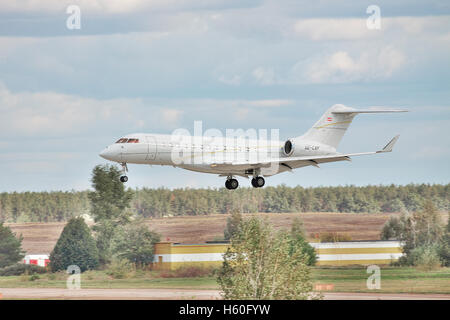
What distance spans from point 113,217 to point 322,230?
712 inches

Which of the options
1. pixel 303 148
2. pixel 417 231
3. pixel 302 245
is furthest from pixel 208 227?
pixel 417 231

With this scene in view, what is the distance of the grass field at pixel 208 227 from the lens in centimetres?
8375

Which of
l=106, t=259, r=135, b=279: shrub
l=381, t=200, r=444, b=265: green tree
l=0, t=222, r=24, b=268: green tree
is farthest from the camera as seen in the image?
l=381, t=200, r=444, b=265: green tree

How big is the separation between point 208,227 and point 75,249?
11.5 meters

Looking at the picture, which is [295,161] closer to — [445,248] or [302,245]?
[302,245]

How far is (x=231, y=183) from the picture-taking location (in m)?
69.9

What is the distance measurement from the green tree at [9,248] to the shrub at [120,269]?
8.50 m

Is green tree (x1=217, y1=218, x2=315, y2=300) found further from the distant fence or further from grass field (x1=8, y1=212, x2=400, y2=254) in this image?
grass field (x1=8, y1=212, x2=400, y2=254)

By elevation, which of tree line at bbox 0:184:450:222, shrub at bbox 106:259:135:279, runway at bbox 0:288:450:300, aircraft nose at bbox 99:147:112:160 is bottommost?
runway at bbox 0:288:450:300

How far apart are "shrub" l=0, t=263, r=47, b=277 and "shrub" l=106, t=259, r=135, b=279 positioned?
18.3ft

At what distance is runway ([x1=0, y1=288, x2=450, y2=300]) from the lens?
246ft

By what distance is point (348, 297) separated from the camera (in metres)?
79.0

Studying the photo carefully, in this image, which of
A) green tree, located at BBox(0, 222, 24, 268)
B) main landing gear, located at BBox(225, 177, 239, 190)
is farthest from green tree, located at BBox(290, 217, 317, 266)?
green tree, located at BBox(0, 222, 24, 268)

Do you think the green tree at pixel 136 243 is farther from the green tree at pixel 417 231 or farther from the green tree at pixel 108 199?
the green tree at pixel 417 231
